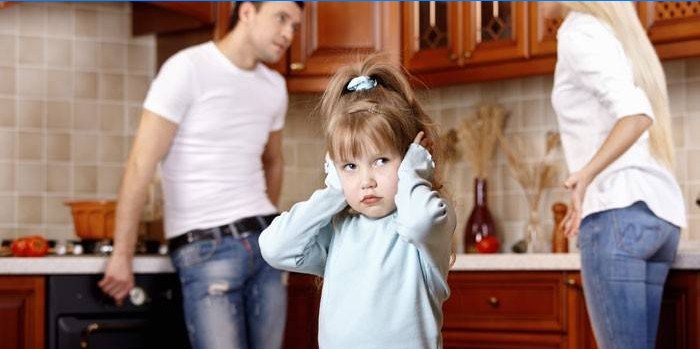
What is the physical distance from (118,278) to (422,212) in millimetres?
1481

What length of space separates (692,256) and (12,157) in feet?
6.63

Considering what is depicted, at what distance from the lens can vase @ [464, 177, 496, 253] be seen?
3.79 meters

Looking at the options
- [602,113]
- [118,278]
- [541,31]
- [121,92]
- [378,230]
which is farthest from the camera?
[121,92]

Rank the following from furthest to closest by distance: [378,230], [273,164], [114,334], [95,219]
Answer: [95,219] < [273,164] < [114,334] < [378,230]

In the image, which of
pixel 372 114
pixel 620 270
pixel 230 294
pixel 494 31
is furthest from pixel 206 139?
pixel 494 31

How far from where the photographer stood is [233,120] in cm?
281

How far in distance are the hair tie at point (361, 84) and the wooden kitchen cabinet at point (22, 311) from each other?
1454 mm

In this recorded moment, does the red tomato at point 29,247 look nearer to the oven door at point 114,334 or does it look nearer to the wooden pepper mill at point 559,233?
the oven door at point 114,334

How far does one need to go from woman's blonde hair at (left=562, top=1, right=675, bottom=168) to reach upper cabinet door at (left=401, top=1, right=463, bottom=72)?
1.06 meters

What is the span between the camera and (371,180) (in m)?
1.72

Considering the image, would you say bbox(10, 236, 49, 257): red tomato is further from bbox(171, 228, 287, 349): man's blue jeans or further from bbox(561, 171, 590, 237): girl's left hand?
bbox(561, 171, 590, 237): girl's left hand

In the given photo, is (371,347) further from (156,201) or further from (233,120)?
(156,201)

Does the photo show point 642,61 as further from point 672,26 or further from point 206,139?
point 206,139

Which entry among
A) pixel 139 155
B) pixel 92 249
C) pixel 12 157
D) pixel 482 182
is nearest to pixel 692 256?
pixel 482 182
